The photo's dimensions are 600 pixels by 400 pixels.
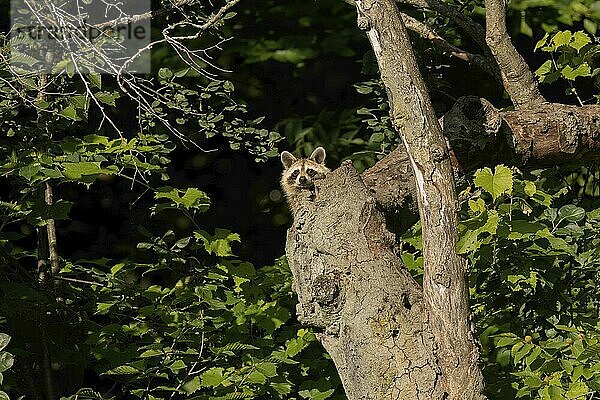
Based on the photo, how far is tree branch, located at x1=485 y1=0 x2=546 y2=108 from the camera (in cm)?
302

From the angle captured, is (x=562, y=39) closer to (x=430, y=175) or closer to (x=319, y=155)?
(x=430, y=175)

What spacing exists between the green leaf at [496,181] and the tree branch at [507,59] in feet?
2.64

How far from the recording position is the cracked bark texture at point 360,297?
2.04m

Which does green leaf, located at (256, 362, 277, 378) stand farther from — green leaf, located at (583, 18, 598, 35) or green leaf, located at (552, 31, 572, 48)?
green leaf, located at (583, 18, 598, 35)

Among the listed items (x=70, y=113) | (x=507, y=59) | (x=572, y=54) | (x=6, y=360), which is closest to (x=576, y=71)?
(x=572, y=54)

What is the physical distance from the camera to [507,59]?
9.93 feet

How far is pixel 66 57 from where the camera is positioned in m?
3.06

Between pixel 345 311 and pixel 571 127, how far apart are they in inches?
Answer: 42.9

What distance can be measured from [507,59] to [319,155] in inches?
48.0

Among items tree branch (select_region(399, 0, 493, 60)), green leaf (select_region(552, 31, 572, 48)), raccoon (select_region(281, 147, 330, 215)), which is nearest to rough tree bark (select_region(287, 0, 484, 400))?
green leaf (select_region(552, 31, 572, 48))

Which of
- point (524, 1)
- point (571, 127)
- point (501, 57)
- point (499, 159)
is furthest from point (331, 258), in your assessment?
point (524, 1)

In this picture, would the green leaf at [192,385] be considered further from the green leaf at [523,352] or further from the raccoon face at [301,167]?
the raccoon face at [301,167]

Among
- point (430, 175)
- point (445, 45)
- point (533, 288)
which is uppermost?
point (445, 45)

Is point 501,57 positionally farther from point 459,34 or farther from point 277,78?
point 277,78
